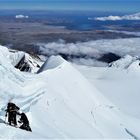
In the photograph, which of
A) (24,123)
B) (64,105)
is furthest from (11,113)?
(64,105)

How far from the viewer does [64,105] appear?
3988 centimetres

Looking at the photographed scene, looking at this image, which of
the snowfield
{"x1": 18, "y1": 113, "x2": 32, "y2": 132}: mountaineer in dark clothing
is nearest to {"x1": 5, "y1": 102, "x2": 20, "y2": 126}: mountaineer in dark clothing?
{"x1": 18, "y1": 113, "x2": 32, "y2": 132}: mountaineer in dark clothing

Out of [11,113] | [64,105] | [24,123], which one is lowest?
[64,105]

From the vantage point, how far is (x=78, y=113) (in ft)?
131

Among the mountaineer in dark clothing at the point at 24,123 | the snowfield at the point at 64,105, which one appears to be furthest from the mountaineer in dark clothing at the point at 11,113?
the snowfield at the point at 64,105

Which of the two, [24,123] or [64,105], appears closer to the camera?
[24,123]

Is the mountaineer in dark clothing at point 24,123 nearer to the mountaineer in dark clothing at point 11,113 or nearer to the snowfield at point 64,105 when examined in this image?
the mountaineer in dark clothing at point 11,113

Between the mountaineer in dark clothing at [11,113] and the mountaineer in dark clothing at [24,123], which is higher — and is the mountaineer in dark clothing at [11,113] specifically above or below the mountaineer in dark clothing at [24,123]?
above

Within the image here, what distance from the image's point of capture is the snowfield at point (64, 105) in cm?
3438

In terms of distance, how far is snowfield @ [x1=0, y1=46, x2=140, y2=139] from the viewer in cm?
3438

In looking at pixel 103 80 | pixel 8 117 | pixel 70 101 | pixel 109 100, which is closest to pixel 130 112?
pixel 109 100

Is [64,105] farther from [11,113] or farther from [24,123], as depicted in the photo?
[11,113]

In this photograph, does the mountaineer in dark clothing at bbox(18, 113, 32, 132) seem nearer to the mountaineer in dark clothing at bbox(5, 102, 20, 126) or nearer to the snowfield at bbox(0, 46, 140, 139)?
the mountaineer in dark clothing at bbox(5, 102, 20, 126)

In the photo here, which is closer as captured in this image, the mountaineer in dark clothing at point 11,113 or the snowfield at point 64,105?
the mountaineer in dark clothing at point 11,113
